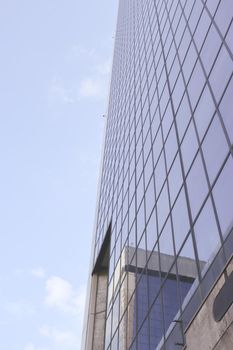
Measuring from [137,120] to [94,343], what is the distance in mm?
15363

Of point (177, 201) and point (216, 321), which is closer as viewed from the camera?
point (216, 321)

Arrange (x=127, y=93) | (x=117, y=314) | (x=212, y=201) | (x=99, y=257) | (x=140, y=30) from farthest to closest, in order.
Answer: (x=140, y=30), (x=127, y=93), (x=99, y=257), (x=117, y=314), (x=212, y=201)

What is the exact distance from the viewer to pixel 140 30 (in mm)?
47594

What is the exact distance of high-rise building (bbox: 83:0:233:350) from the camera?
577 inches

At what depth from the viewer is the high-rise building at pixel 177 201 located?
577 inches

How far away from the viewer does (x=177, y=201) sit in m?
19.4

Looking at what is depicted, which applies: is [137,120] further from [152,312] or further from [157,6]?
[152,312]

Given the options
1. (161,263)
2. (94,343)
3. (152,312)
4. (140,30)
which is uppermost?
(140,30)

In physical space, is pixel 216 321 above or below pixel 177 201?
below

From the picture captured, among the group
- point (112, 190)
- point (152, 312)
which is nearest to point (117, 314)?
point (152, 312)

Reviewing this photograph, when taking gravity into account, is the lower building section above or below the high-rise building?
below

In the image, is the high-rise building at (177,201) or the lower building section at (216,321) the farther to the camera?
the high-rise building at (177,201)

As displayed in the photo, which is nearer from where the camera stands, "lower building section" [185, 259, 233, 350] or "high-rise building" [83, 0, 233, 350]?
"lower building section" [185, 259, 233, 350]

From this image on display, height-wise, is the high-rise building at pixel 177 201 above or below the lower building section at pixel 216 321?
above
